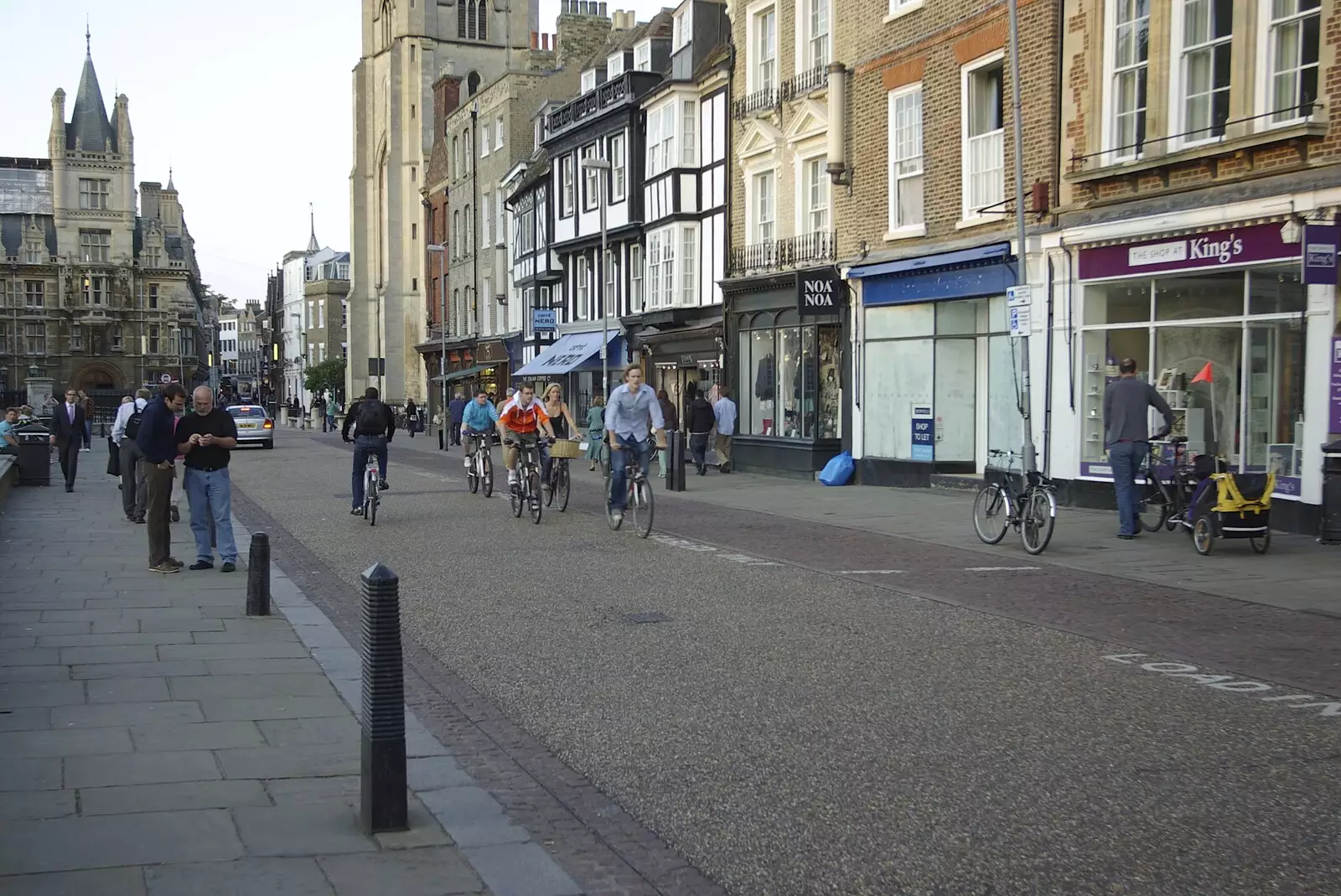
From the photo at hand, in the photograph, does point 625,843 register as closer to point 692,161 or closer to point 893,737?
point 893,737

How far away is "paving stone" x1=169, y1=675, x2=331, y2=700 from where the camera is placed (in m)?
7.00

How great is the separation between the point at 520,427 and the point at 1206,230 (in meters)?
8.74

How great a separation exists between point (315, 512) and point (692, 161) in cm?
1818

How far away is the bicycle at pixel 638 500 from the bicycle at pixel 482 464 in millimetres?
6105

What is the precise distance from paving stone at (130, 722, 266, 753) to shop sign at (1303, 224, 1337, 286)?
37.9ft

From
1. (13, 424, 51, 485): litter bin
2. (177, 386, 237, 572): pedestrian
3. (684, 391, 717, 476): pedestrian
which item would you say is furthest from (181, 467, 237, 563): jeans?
(684, 391, 717, 476): pedestrian

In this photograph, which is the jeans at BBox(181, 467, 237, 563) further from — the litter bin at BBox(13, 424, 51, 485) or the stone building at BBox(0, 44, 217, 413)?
the stone building at BBox(0, 44, 217, 413)

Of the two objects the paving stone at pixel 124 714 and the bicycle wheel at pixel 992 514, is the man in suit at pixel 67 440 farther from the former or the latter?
the paving stone at pixel 124 714

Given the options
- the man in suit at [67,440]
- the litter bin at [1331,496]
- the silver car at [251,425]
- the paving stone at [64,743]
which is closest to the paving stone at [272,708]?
the paving stone at [64,743]

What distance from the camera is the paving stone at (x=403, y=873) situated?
13.8 feet

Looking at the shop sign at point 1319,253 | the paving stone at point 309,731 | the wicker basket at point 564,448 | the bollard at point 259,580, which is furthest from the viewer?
the wicker basket at point 564,448

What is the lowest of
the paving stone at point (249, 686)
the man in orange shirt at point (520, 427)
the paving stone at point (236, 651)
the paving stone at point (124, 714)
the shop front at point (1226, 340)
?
the paving stone at point (236, 651)

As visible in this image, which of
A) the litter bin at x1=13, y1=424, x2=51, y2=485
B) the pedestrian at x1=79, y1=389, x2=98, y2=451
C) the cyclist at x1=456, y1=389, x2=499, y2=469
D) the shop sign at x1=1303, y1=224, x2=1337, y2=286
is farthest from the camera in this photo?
the pedestrian at x1=79, y1=389, x2=98, y2=451

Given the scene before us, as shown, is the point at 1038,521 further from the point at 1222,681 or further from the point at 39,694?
the point at 39,694
